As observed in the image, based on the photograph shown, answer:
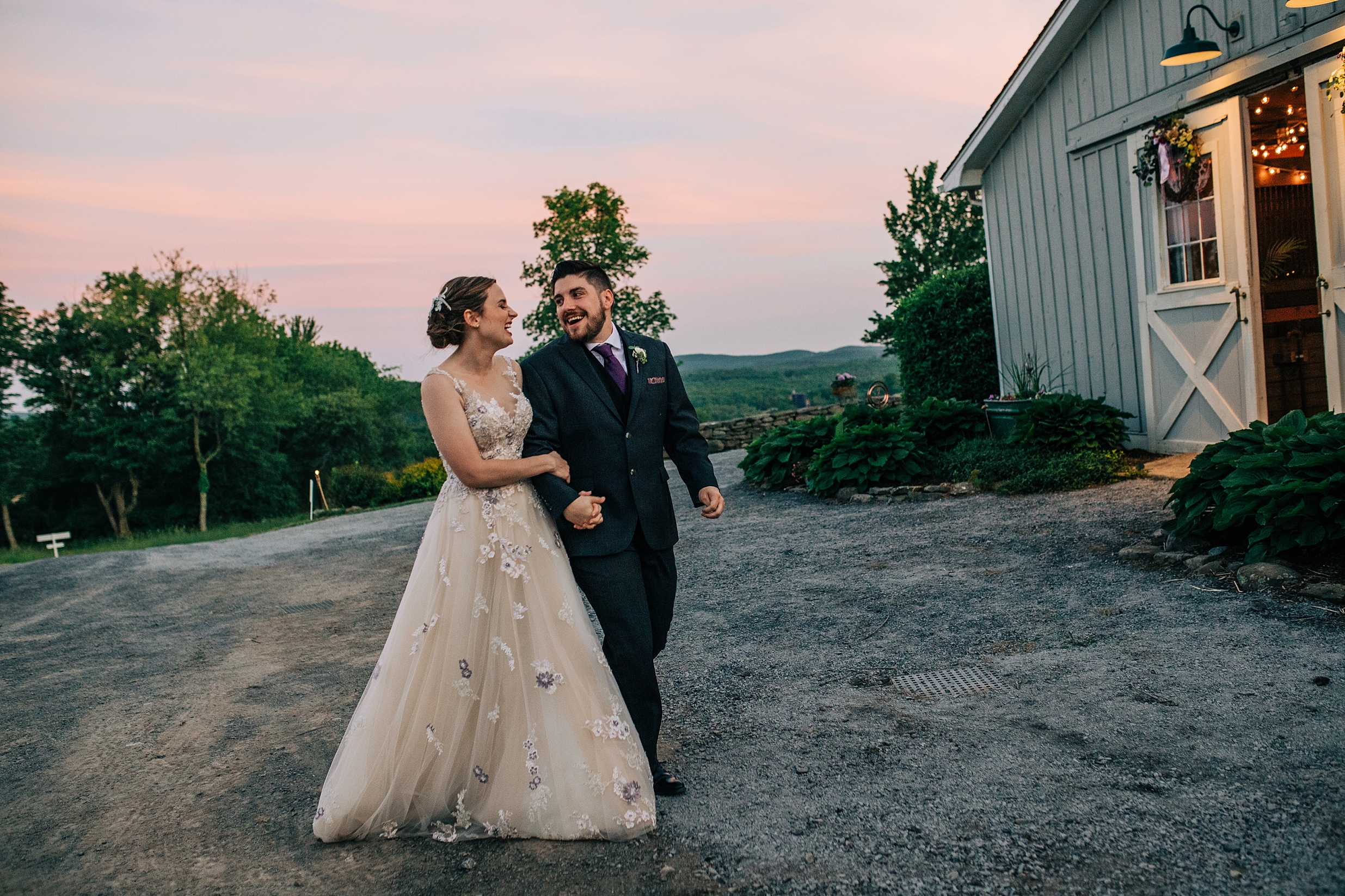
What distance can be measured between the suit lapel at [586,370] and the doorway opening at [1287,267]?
8.60m

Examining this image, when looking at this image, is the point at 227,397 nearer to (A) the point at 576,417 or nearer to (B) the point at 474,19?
(B) the point at 474,19

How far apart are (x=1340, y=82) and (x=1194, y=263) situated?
6.61 feet

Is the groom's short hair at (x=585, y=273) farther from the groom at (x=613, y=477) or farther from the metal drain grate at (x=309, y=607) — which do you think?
the metal drain grate at (x=309, y=607)

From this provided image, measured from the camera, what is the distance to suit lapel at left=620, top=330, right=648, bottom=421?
314 centimetres

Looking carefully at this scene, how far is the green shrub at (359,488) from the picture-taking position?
27000 mm

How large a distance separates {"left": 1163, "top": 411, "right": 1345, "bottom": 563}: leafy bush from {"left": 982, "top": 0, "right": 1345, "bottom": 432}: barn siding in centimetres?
393

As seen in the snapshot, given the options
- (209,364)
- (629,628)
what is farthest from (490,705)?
(209,364)

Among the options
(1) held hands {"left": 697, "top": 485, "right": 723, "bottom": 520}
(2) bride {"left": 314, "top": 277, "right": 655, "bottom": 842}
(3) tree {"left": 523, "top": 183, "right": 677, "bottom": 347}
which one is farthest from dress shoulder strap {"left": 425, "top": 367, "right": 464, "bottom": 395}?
(3) tree {"left": 523, "top": 183, "right": 677, "bottom": 347}

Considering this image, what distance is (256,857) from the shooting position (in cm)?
286

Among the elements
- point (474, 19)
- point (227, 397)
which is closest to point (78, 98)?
point (474, 19)

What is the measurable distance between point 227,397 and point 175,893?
4063cm

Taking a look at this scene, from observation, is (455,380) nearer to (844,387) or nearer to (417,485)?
(844,387)

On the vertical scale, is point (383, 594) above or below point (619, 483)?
below

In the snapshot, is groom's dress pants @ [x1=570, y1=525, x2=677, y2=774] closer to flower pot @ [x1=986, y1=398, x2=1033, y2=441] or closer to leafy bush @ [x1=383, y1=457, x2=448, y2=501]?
flower pot @ [x1=986, y1=398, x2=1033, y2=441]
